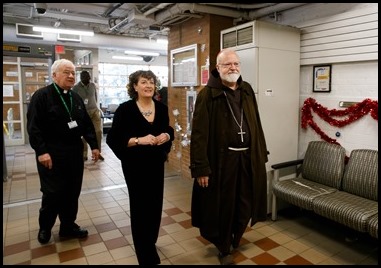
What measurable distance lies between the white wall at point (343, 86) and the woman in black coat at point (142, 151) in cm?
205

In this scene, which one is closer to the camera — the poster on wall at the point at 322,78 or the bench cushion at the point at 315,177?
the bench cushion at the point at 315,177

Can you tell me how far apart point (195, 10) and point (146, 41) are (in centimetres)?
425

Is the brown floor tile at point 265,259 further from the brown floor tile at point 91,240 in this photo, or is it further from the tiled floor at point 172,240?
the brown floor tile at point 91,240

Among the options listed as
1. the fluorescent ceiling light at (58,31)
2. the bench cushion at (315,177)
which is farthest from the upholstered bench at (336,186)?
the fluorescent ceiling light at (58,31)

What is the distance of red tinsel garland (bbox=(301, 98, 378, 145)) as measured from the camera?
3049mm

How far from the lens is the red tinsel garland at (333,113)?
3.05m

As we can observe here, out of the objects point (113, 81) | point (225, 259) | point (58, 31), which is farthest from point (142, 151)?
point (113, 81)

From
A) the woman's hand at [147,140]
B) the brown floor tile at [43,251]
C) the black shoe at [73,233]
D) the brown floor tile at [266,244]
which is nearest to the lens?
the woman's hand at [147,140]

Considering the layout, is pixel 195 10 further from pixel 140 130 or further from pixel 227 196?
pixel 227 196

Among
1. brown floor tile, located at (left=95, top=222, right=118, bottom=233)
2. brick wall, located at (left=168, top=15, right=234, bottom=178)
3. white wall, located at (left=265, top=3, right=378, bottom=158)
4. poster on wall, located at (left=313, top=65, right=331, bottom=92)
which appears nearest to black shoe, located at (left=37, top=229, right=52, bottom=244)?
brown floor tile, located at (left=95, top=222, right=118, bottom=233)

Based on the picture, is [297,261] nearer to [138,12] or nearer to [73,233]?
[73,233]

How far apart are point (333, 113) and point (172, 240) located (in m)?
2.20

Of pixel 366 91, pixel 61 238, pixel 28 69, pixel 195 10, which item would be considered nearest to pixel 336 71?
pixel 366 91

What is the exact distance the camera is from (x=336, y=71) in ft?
11.2
